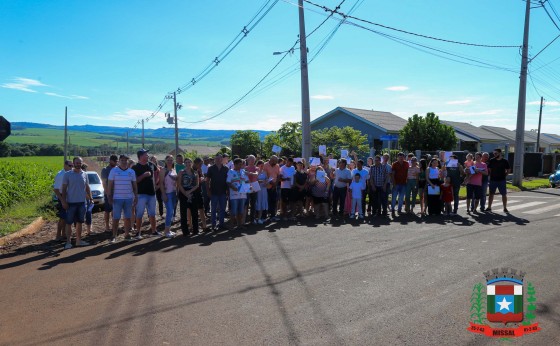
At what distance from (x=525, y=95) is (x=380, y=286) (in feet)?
73.8

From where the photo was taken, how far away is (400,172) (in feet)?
42.6

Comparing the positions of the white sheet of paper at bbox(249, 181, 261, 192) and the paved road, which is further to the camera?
the white sheet of paper at bbox(249, 181, 261, 192)

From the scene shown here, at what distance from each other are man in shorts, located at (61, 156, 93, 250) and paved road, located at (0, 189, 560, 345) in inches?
24.4

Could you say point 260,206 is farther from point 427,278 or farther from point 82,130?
point 82,130

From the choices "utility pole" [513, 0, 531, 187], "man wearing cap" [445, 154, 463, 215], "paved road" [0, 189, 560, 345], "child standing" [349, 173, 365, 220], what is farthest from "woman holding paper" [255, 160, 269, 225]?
"utility pole" [513, 0, 531, 187]

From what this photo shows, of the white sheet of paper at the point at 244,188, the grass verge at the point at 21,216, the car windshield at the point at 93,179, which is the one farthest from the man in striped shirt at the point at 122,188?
the car windshield at the point at 93,179

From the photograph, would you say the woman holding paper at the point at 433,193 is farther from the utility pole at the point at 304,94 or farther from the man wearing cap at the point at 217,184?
the man wearing cap at the point at 217,184

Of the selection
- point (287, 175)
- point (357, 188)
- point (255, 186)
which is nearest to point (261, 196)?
point (255, 186)

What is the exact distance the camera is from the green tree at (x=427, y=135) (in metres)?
31.2

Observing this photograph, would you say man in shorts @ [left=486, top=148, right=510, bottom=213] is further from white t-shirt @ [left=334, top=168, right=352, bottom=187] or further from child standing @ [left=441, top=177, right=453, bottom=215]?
white t-shirt @ [left=334, top=168, right=352, bottom=187]

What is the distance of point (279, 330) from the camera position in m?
4.50

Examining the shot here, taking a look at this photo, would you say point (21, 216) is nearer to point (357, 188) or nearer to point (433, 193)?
point (357, 188)

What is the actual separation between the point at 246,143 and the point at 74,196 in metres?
30.5

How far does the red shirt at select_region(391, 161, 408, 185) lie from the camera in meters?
12.9
